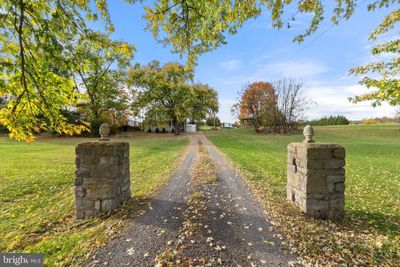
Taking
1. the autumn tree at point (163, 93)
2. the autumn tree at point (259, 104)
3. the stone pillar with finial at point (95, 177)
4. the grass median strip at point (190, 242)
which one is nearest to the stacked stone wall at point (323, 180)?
the grass median strip at point (190, 242)

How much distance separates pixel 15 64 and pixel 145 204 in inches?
143

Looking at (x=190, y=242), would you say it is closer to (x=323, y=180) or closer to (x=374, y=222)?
(x=323, y=180)

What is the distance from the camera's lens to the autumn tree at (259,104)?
34531 millimetres

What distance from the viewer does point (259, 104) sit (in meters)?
36.4

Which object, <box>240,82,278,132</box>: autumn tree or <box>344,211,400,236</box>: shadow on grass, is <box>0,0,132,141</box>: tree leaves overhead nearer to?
<box>344,211,400,236</box>: shadow on grass

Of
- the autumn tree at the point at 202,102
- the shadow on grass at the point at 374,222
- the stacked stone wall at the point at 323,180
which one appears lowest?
the shadow on grass at the point at 374,222

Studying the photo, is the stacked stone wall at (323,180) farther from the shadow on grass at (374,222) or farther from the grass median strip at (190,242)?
the grass median strip at (190,242)

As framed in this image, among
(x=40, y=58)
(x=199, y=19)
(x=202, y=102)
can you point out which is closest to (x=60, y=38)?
(x=40, y=58)

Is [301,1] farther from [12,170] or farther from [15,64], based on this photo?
[12,170]
